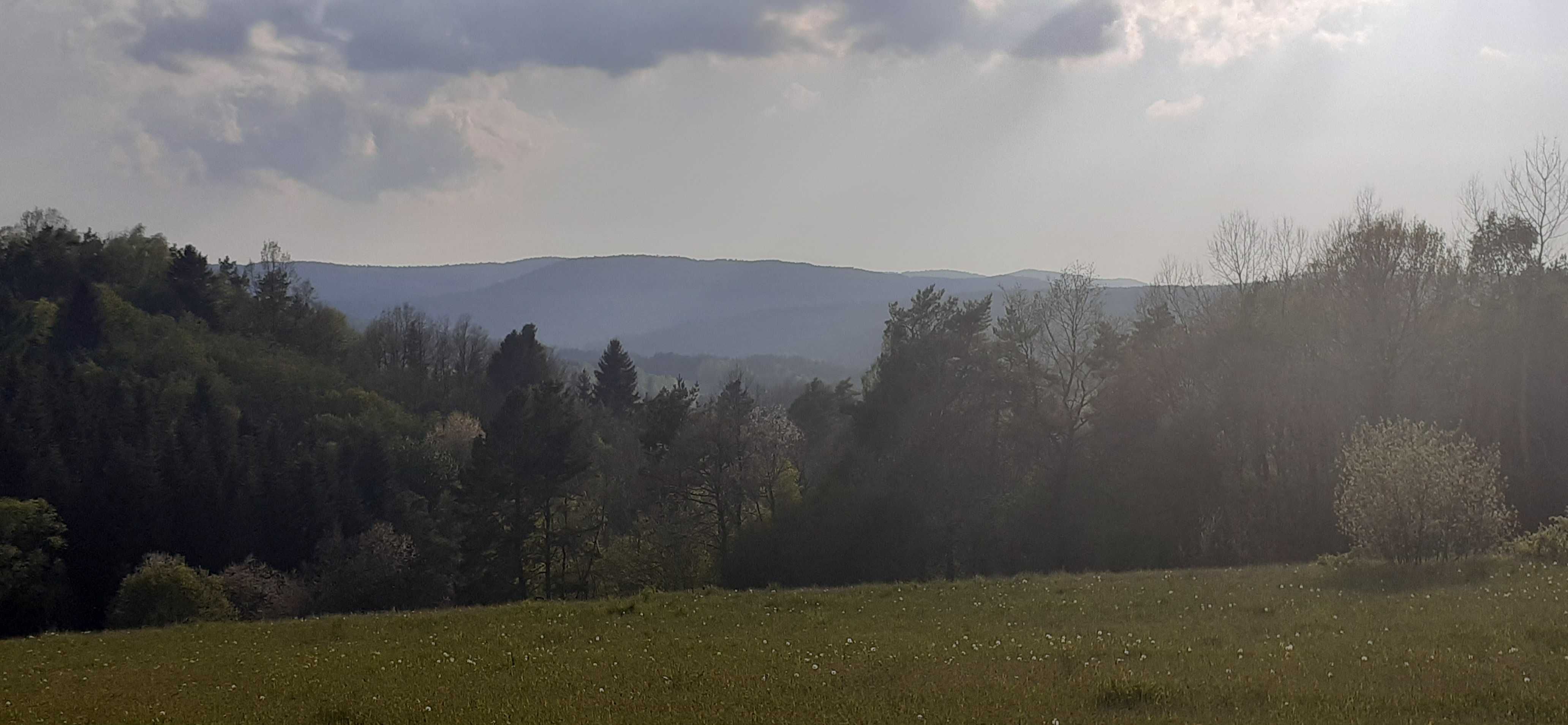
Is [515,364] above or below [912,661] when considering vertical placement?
above

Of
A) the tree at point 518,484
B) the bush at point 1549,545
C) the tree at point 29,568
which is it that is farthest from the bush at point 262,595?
the bush at point 1549,545

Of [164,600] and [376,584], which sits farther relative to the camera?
[376,584]

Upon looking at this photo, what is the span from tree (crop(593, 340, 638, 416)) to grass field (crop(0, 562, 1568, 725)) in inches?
2977

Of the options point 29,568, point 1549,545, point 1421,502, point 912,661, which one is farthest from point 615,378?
point 912,661

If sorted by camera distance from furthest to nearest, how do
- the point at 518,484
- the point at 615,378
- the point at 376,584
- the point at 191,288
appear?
the point at 615,378 < the point at 191,288 < the point at 518,484 < the point at 376,584

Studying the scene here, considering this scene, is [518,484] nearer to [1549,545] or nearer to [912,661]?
[912,661]

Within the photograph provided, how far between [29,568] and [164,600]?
1332 cm

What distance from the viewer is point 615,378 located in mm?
100312

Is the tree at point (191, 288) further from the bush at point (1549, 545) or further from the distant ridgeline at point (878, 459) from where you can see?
the bush at point (1549, 545)

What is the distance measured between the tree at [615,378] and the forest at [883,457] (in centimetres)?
2457

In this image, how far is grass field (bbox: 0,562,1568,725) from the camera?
11188 mm

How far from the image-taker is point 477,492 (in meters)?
49.9

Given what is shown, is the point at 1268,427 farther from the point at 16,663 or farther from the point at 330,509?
the point at 330,509

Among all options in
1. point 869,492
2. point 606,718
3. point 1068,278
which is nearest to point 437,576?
point 869,492
